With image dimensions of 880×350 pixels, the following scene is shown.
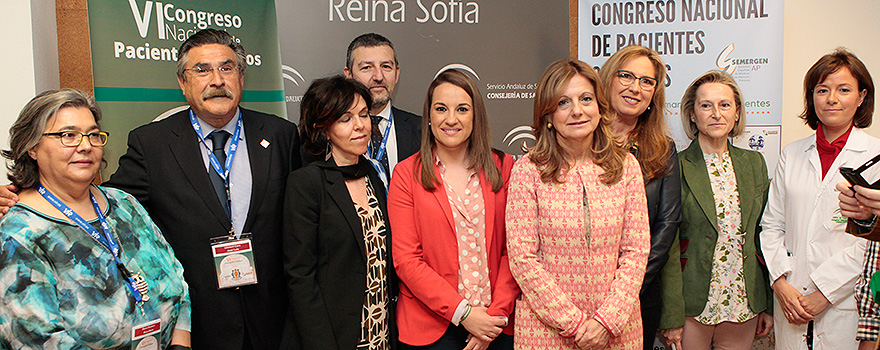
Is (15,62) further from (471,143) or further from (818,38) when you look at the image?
(818,38)

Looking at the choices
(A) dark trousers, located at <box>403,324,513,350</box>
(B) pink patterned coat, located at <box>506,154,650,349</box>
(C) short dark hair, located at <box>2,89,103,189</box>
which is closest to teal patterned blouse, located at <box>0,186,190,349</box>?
(C) short dark hair, located at <box>2,89,103,189</box>

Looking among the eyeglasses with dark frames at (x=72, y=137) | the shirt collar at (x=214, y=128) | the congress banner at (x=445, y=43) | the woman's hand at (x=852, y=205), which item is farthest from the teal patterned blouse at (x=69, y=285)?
the woman's hand at (x=852, y=205)

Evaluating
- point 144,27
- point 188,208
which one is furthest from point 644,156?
point 144,27

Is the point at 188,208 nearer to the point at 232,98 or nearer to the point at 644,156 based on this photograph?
the point at 232,98

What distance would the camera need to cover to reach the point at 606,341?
219 cm

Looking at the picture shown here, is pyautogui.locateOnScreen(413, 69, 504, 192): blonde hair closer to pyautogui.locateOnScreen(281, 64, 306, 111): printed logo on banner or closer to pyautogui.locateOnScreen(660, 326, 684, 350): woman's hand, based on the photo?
pyautogui.locateOnScreen(660, 326, 684, 350): woman's hand

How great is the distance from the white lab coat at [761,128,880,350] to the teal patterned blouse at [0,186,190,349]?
2985 millimetres

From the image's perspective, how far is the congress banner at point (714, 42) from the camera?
3.71 meters

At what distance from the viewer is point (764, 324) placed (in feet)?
10.0

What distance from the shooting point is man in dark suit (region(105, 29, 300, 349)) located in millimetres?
2410

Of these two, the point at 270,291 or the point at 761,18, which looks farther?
the point at 761,18

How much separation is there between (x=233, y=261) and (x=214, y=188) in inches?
13.5

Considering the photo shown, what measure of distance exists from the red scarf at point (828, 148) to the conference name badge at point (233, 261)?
9.56 ft

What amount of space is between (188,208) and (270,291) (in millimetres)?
534
